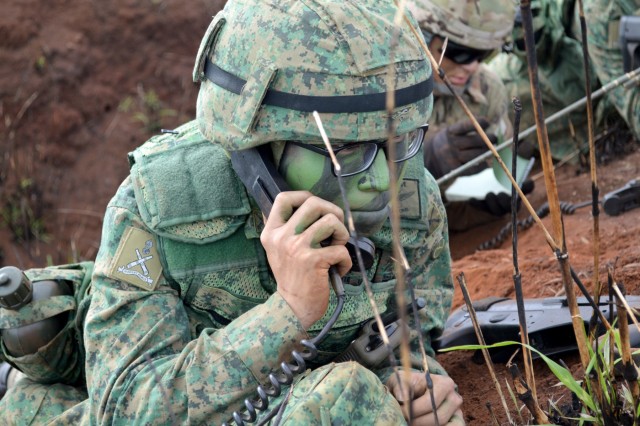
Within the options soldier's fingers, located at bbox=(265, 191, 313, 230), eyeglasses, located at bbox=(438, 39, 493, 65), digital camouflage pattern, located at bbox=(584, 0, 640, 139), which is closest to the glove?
eyeglasses, located at bbox=(438, 39, 493, 65)

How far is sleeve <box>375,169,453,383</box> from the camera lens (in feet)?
10.0

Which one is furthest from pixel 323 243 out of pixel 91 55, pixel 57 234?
pixel 91 55

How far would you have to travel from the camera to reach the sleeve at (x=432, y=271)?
305cm

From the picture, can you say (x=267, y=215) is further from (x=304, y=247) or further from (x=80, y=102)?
(x=80, y=102)

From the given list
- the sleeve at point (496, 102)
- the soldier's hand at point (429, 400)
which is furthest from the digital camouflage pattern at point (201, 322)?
the sleeve at point (496, 102)

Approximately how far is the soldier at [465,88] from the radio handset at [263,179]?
2.71m

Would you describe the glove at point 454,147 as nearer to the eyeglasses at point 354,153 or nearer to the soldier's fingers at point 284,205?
the eyeglasses at point 354,153

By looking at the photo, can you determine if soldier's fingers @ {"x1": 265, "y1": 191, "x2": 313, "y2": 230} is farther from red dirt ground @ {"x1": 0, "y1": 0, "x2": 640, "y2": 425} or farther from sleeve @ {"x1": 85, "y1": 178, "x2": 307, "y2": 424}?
red dirt ground @ {"x1": 0, "y1": 0, "x2": 640, "y2": 425}

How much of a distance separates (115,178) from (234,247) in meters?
4.68

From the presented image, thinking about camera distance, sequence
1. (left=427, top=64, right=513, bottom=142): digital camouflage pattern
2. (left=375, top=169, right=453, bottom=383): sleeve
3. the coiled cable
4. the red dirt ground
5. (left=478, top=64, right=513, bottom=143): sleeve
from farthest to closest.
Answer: the red dirt ground < (left=478, top=64, right=513, bottom=143): sleeve < (left=427, top=64, right=513, bottom=142): digital camouflage pattern < the coiled cable < (left=375, top=169, right=453, bottom=383): sleeve

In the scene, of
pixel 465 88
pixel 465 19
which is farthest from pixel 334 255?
pixel 465 88

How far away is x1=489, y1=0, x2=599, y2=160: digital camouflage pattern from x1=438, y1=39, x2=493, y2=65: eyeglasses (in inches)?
42.1

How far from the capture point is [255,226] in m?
2.73

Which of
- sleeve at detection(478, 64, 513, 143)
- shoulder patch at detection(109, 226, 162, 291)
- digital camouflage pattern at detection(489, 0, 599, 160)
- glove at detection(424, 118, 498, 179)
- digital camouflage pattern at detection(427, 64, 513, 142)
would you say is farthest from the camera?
digital camouflage pattern at detection(489, 0, 599, 160)
